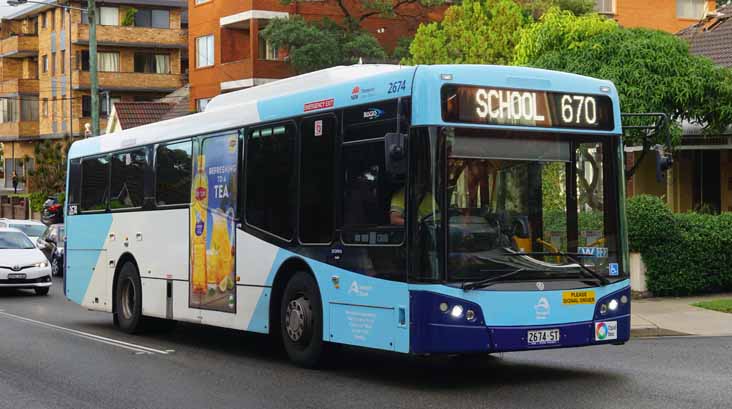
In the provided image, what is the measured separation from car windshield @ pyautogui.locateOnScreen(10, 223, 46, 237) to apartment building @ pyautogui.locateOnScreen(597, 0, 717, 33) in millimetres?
22235

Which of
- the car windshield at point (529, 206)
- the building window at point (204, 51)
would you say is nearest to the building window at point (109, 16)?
the building window at point (204, 51)

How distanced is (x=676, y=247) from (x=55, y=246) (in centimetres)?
2189

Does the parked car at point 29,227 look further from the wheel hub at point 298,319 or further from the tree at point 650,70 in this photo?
the wheel hub at point 298,319

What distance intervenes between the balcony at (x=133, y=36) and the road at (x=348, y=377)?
207 feet

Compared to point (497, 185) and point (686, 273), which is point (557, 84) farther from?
point (686, 273)

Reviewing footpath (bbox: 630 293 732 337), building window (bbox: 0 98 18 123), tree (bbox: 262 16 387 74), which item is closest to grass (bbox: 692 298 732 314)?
footpath (bbox: 630 293 732 337)

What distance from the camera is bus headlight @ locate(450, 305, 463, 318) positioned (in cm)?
1101

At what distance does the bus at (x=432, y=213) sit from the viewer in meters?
11.1

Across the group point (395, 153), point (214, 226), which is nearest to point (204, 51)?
point (214, 226)

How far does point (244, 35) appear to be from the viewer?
53094 millimetres

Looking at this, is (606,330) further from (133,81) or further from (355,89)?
(133,81)

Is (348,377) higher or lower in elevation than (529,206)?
lower

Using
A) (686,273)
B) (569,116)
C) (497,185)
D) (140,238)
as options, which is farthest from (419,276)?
(686,273)

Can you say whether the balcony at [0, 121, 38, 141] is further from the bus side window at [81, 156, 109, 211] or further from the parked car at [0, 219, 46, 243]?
the bus side window at [81, 156, 109, 211]
